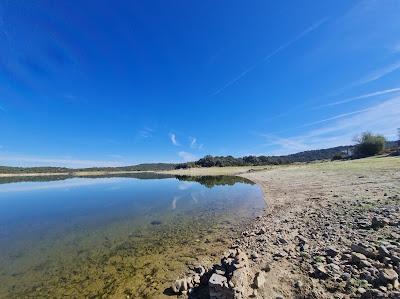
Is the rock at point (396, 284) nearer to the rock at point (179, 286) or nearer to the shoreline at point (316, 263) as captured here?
the shoreline at point (316, 263)

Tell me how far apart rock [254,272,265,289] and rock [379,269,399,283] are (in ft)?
9.89

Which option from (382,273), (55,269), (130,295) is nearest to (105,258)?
(55,269)

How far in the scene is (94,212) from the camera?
23.7 m

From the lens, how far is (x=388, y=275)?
594cm

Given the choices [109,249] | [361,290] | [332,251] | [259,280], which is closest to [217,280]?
[259,280]

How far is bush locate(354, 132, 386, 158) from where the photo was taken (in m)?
93.9

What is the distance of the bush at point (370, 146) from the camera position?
9388 centimetres

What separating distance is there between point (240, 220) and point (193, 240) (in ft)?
16.8

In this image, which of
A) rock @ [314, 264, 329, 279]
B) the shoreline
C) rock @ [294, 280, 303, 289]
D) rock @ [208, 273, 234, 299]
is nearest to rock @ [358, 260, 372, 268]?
the shoreline

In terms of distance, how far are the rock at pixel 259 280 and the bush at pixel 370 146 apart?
108 metres

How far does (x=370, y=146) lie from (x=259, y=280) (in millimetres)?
110665

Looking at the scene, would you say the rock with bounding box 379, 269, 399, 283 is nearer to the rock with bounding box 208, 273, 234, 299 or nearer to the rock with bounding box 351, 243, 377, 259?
the rock with bounding box 351, 243, 377, 259

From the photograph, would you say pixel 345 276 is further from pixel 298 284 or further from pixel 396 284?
pixel 298 284

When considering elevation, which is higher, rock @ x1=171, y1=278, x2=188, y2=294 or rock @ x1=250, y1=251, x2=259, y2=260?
rock @ x1=250, y1=251, x2=259, y2=260
